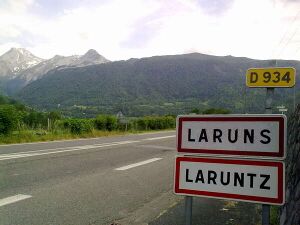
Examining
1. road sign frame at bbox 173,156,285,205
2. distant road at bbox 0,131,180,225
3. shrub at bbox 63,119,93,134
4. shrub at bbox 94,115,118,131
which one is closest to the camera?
road sign frame at bbox 173,156,285,205

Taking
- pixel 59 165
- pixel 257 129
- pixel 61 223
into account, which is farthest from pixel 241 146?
pixel 59 165

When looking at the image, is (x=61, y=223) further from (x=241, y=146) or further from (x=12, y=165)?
(x=12, y=165)

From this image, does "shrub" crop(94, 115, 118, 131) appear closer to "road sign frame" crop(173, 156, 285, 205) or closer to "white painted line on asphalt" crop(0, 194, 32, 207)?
"white painted line on asphalt" crop(0, 194, 32, 207)

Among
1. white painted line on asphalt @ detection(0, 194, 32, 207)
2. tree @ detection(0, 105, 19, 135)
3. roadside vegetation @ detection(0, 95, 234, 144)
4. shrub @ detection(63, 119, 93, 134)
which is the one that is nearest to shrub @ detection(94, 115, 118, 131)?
roadside vegetation @ detection(0, 95, 234, 144)

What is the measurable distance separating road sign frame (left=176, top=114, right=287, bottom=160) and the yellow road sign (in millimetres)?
3058

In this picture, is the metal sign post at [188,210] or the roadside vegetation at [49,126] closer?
the metal sign post at [188,210]

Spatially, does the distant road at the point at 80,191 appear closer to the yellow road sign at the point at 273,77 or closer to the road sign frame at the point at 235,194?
the road sign frame at the point at 235,194

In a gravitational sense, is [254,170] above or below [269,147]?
below

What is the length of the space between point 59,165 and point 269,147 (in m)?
7.86

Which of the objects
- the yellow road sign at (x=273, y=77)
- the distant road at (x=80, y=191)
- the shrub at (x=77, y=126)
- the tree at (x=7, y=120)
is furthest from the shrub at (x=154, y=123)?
the yellow road sign at (x=273, y=77)

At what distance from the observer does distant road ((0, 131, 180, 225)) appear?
5.25m

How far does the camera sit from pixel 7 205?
5.60 metres

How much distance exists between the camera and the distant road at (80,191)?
17.2ft

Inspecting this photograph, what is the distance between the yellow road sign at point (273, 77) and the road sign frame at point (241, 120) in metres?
3.06
